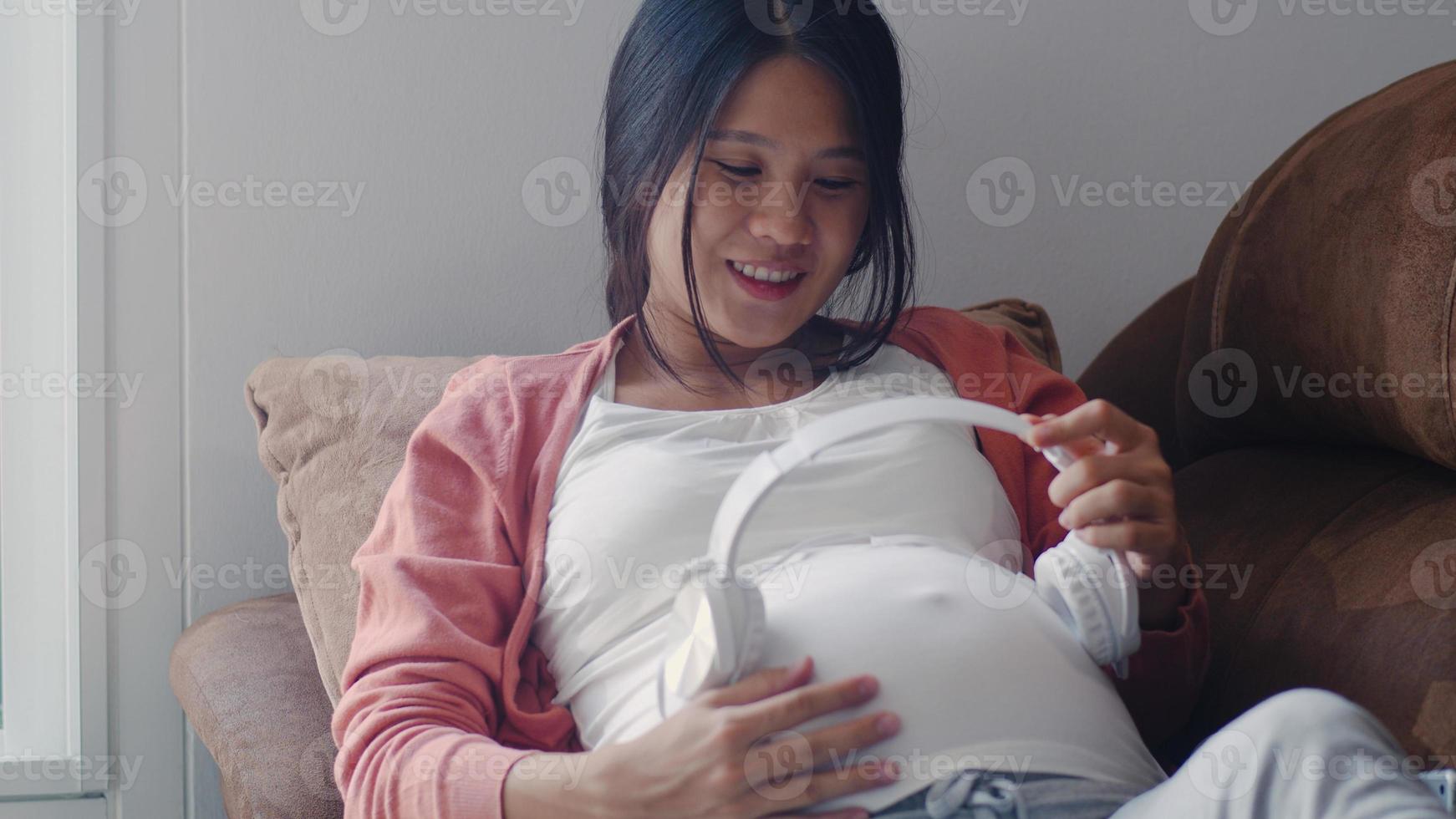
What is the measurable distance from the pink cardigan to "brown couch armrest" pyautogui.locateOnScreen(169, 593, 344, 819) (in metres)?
0.05

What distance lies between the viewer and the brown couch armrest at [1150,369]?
1.15 meters

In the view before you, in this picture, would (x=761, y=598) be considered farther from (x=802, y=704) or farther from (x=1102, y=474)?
(x=1102, y=474)

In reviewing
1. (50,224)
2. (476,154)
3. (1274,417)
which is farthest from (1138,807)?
(50,224)

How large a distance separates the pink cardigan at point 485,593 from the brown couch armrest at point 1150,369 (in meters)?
0.25

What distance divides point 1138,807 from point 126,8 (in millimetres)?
1109

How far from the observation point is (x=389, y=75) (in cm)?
118

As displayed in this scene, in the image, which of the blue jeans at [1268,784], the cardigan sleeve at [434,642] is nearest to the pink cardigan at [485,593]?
the cardigan sleeve at [434,642]

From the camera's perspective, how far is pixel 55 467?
1.20m

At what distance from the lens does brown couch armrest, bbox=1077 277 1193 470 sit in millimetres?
1149

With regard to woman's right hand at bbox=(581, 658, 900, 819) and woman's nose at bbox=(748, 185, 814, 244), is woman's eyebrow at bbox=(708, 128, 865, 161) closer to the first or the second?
woman's nose at bbox=(748, 185, 814, 244)

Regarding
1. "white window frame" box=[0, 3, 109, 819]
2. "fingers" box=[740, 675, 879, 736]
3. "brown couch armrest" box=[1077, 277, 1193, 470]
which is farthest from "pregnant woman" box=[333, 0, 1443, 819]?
"white window frame" box=[0, 3, 109, 819]

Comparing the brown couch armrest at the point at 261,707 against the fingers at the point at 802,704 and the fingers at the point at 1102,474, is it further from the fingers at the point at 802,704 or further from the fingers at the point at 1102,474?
the fingers at the point at 1102,474

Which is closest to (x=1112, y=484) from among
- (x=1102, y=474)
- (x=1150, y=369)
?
(x=1102, y=474)

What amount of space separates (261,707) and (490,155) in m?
0.59
